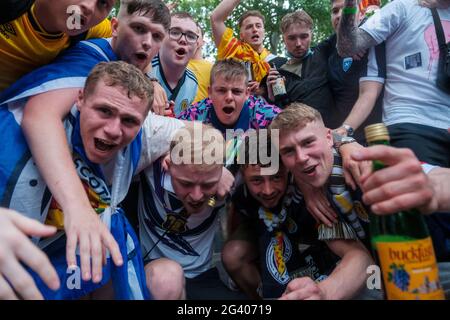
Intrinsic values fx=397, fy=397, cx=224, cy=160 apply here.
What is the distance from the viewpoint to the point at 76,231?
1.27 metres

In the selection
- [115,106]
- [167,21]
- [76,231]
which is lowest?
[76,231]

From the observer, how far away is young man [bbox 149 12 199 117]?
3.06 m

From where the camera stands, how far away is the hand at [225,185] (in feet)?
6.69

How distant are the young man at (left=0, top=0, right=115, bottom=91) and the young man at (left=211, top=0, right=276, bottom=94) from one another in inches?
61.9

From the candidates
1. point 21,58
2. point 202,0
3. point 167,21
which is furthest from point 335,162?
point 202,0

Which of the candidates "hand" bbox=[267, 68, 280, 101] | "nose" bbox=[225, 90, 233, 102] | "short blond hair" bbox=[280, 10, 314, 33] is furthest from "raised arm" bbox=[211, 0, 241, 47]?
"nose" bbox=[225, 90, 233, 102]

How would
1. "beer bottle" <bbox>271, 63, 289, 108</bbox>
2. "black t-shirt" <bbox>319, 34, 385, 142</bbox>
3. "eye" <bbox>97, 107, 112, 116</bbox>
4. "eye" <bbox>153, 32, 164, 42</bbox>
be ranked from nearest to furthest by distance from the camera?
"eye" <bbox>97, 107, 112, 116</bbox>
"eye" <bbox>153, 32, 164, 42</bbox>
"black t-shirt" <bbox>319, 34, 385, 142</bbox>
"beer bottle" <bbox>271, 63, 289, 108</bbox>

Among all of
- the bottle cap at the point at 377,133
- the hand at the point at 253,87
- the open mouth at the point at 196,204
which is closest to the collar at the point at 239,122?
the hand at the point at 253,87

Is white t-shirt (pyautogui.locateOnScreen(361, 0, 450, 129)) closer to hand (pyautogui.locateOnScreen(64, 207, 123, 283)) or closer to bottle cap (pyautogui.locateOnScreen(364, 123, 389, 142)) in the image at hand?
bottle cap (pyautogui.locateOnScreen(364, 123, 389, 142))

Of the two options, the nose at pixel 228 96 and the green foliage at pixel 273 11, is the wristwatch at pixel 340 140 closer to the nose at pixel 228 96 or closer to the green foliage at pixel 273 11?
the nose at pixel 228 96

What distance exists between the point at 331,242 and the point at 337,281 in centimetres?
25

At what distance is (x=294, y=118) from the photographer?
1966 mm

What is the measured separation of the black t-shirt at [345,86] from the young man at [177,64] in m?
1.09
